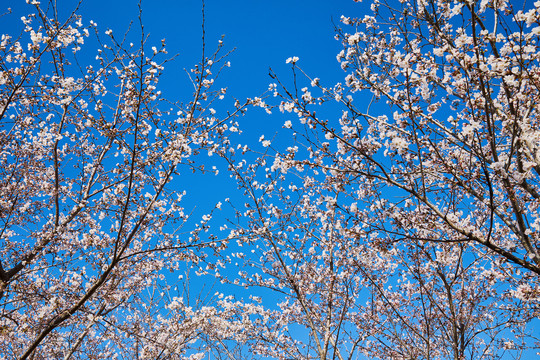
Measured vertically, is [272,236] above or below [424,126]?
above

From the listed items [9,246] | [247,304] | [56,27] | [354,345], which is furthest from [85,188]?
[354,345]

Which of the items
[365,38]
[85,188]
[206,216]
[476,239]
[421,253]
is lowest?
[476,239]

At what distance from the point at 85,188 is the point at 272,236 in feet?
12.8

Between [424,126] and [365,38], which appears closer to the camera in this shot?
[424,126]

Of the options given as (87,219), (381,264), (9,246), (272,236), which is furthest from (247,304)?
(9,246)

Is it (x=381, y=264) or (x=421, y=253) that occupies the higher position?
(x=381, y=264)

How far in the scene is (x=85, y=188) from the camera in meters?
7.23

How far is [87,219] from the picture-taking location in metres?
7.09

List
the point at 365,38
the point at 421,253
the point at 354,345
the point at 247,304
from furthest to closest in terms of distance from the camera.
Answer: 1. the point at 247,304
2. the point at 354,345
3. the point at 421,253
4. the point at 365,38

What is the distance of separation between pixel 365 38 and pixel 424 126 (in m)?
1.61

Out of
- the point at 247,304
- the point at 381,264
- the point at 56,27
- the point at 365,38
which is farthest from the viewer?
the point at 247,304

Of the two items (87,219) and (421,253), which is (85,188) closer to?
(87,219)

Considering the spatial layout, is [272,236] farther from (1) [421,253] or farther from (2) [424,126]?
(2) [424,126]

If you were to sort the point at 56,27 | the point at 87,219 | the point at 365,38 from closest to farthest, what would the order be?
the point at 365,38, the point at 56,27, the point at 87,219
